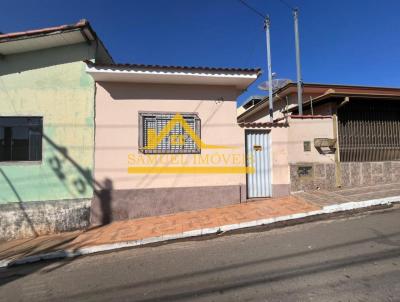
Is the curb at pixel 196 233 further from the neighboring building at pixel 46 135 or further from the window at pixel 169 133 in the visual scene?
the window at pixel 169 133

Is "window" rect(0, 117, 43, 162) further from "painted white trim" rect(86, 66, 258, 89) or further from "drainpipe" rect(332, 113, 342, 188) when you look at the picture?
"drainpipe" rect(332, 113, 342, 188)

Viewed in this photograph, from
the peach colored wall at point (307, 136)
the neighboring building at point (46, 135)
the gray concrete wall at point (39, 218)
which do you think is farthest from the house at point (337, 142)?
the gray concrete wall at point (39, 218)

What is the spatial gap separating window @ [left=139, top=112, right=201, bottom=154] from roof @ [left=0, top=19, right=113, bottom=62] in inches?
101

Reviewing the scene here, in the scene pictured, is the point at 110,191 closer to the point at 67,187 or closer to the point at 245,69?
the point at 67,187

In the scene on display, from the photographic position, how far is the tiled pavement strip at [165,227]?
19.7 ft

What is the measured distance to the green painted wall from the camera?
7590 millimetres

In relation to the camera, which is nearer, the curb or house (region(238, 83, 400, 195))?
the curb

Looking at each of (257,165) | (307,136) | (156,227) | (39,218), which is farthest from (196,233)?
(307,136)

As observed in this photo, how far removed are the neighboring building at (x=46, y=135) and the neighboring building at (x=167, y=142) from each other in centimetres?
43

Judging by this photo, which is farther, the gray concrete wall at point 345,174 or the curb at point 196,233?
the gray concrete wall at point 345,174

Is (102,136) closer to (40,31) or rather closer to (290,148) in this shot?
(40,31)

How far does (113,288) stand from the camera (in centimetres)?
393

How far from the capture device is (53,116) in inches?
305

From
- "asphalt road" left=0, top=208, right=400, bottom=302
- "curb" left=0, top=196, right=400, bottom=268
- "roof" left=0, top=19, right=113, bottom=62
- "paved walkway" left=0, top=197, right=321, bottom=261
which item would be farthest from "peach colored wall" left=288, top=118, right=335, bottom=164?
"roof" left=0, top=19, right=113, bottom=62
